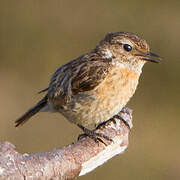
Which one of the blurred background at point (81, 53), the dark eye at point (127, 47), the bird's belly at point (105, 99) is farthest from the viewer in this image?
the blurred background at point (81, 53)

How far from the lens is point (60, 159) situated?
16.3 ft

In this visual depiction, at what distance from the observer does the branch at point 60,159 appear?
466 cm

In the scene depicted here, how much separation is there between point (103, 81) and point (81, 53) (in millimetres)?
8970

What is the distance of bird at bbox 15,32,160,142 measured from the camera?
6184 mm

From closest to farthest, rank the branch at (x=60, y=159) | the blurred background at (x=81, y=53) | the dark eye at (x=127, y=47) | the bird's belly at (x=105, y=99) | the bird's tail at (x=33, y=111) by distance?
the branch at (x=60, y=159), the bird's belly at (x=105, y=99), the dark eye at (x=127, y=47), the bird's tail at (x=33, y=111), the blurred background at (x=81, y=53)

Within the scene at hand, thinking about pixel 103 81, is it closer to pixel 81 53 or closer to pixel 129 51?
pixel 129 51

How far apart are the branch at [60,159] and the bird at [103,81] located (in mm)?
344

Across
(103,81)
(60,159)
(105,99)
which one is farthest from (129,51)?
(60,159)

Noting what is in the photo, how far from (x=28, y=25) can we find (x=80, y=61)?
368 inches

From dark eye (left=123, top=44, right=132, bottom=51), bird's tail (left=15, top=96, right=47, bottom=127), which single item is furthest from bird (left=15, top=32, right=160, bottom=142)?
bird's tail (left=15, top=96, right=47, bottom=127)

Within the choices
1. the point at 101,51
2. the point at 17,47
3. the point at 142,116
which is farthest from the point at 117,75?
the point at 17,47

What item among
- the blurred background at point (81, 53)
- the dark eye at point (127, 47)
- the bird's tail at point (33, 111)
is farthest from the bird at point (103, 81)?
the blurred background at point (81, 53)

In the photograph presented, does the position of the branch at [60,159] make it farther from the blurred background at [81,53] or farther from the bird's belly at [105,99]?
the blurred background at [81,53]

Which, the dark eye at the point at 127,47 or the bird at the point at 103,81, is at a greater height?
the dark eye at the point at 127,47
